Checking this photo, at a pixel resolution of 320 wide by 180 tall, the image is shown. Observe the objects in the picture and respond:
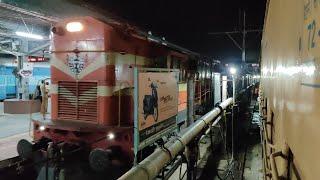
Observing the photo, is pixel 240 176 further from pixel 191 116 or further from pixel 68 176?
pixel 68 176

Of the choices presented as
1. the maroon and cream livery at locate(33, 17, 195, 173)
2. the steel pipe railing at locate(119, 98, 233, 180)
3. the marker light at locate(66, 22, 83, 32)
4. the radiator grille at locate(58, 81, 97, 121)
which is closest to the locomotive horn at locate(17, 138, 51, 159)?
the maroon and cream livery at locate(33, 17, 195, 173)

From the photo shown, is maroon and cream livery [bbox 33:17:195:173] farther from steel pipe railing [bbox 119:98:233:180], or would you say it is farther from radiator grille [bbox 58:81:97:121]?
steel pipe railing [bbox 119:98:233:180]

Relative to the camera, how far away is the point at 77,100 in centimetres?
568

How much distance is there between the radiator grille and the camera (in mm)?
5559

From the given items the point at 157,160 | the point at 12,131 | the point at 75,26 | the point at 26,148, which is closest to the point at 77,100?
the point at 26,148

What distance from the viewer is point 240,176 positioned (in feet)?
19.5

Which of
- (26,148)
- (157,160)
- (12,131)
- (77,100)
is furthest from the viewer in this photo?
(12,131)

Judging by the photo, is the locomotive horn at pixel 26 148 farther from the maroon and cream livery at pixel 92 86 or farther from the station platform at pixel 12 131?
the station platform at pixel 12 131

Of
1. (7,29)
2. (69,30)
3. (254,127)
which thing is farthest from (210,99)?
(7,29)

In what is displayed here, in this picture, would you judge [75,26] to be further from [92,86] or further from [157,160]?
[157,160]

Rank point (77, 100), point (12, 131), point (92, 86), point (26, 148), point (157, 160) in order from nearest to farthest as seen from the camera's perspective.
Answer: point (157, 160) → point (26, 148) → point (92, 86) → point (77, 100) → point (12, 131)

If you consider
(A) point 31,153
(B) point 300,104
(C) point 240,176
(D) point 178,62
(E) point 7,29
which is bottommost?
(C) point 240,176

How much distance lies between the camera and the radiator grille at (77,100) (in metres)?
5.56

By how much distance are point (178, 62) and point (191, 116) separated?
1499 mm
